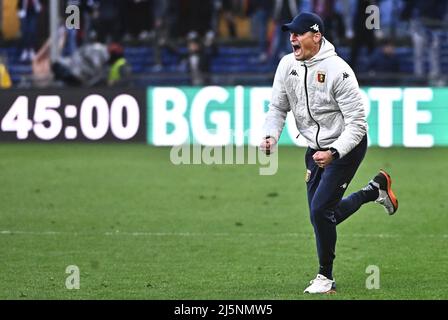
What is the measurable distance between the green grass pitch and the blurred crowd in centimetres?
439

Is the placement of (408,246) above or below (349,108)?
below

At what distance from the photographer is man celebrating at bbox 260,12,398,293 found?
33.3 ft

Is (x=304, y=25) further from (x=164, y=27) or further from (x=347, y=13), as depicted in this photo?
(x=164, y=27)

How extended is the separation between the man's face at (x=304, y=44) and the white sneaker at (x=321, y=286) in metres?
1.75

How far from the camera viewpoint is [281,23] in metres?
27.2

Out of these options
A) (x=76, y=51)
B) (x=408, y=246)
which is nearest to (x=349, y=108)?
(x=408, y=246)

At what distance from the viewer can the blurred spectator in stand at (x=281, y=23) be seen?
27.1m

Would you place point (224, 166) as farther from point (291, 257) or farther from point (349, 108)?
point (349, 108)

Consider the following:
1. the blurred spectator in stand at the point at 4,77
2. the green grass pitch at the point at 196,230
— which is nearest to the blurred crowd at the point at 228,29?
the blurred spectator in stand at the point at 4,77

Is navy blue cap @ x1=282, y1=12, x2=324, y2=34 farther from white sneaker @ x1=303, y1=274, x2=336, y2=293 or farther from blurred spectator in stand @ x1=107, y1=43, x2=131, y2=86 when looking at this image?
blurred spectator in stand @ x1=107, y1=43, x2=131, y2=86

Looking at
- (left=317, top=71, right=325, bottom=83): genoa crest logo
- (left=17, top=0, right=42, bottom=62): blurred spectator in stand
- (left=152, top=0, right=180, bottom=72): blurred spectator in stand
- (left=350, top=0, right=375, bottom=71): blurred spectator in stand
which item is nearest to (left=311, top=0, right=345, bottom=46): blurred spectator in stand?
(left=350, top=0, right=375, bottom=71): blurred spectator in stand

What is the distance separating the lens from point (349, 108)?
1019 centimetres

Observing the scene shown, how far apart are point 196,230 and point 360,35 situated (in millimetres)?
12716
